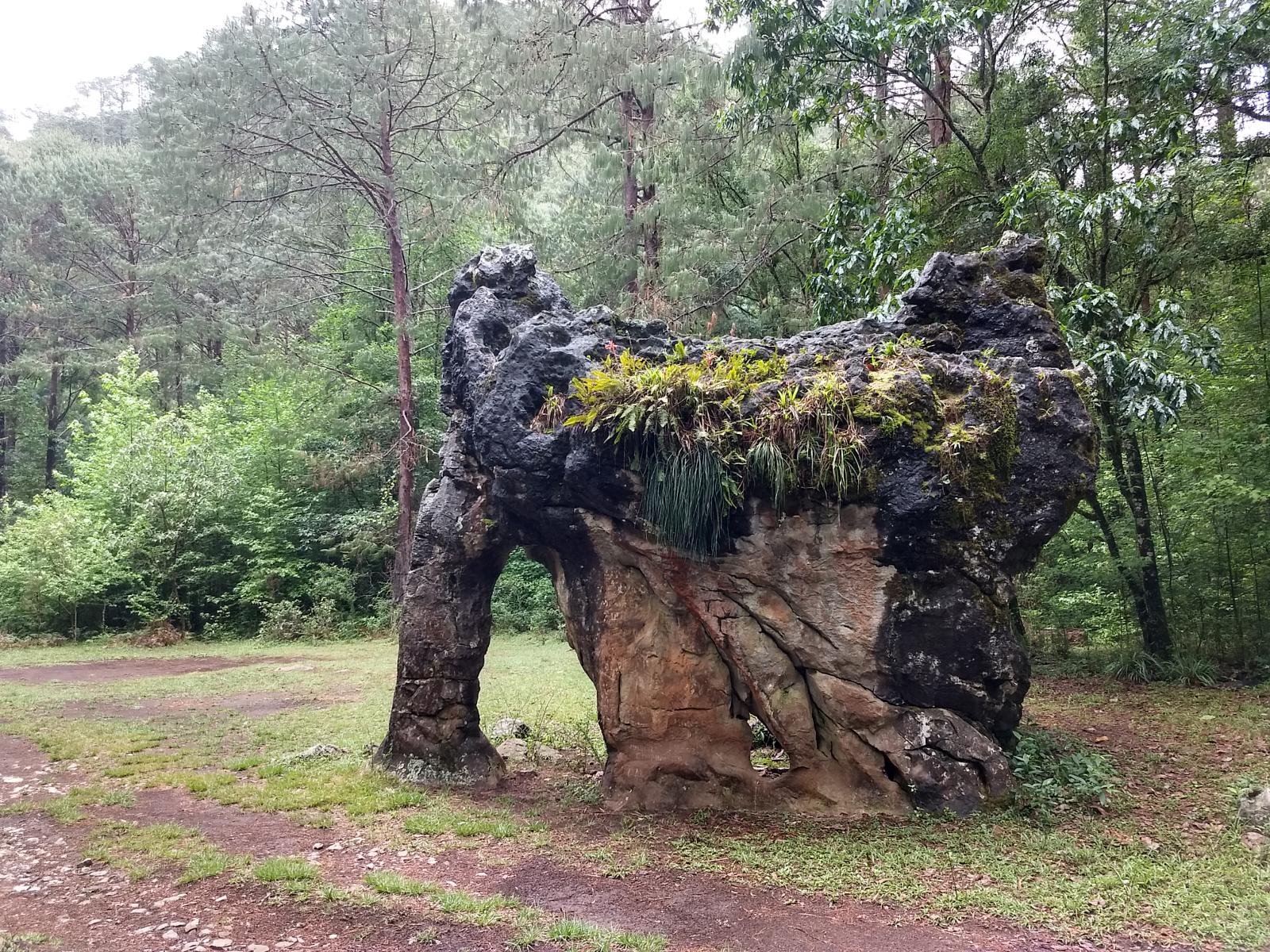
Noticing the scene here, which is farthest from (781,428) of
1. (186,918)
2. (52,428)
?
(52,428)

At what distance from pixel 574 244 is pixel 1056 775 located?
50.5ft

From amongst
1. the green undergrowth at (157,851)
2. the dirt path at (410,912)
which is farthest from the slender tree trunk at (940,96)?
the green undergrowth at (157,851)

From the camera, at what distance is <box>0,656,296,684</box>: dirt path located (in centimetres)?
1392

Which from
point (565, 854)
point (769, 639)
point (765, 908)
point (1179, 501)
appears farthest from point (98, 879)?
point (1179, 501)

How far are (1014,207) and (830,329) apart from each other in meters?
3.41

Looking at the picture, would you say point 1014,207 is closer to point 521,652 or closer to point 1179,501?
point 1179,501

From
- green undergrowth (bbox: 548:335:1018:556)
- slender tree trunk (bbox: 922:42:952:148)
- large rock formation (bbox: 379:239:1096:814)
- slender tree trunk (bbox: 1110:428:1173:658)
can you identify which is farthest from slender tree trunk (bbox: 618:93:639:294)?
green undergrowth (bbox: 548:335:1018:556)

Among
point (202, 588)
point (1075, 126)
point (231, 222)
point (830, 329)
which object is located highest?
point (231, 222)

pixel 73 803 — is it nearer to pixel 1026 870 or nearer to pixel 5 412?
pixel 1026 870

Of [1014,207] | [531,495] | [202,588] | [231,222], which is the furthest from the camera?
[202,588]

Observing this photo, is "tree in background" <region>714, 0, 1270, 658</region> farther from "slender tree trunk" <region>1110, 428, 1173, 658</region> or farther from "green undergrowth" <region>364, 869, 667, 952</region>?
"green undergrowth" <region>364, 869, 667, 952</region>

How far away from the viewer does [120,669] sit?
15.2m

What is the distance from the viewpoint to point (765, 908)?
4.55m

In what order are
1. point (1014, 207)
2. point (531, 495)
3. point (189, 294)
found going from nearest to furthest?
1. point (531, 495)
2. point (1014, 207)
3. point (189, 294)
